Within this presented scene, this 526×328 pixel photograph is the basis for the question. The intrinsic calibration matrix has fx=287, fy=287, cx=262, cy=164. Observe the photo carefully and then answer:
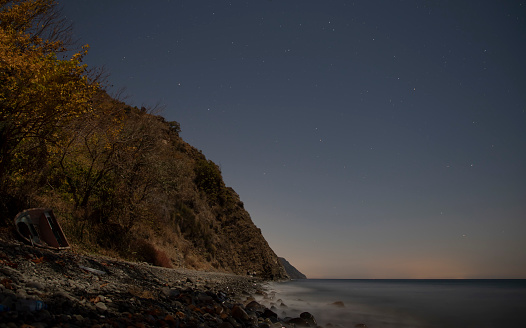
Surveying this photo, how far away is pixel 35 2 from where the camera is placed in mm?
14039

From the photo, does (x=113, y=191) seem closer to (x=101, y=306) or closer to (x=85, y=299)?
(x=85, y=299)

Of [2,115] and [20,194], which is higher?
[2,115]

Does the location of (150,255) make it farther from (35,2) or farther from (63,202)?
(35,2)

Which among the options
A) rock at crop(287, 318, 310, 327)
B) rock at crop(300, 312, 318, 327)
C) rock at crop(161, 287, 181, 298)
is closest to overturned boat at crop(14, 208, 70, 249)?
rock at crop(161, 287, 181, 298)

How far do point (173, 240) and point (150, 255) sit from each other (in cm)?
671

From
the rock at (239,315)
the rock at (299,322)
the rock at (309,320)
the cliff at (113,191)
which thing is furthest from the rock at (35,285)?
the rock at (309,320)

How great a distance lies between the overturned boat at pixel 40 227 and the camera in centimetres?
1002

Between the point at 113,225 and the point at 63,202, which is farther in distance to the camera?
the point at 113,225

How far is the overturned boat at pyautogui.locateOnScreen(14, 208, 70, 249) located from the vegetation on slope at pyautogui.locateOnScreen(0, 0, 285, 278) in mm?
738

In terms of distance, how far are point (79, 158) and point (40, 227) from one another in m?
6.99

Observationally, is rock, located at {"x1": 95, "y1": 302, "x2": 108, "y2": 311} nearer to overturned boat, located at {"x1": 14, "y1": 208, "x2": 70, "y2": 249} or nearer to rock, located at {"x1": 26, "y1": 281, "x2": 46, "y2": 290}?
rock, located at {"x1": 26, "y1": 281, "x2": 46, "y2": 290}

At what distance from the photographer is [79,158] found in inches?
661

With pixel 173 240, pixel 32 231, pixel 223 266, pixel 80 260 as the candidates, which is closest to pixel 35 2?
pixel 32 231

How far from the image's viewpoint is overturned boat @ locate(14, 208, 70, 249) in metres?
10.0
